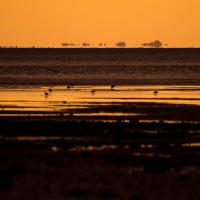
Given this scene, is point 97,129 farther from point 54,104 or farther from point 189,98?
point 189,98

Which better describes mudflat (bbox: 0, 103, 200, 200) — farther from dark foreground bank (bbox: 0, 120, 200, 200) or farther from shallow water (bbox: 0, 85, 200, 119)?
shallow water (bbox: 0, 85, 200, 119)

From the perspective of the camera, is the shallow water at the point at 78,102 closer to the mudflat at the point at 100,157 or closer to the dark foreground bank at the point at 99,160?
the mudflat at the point at 100,157

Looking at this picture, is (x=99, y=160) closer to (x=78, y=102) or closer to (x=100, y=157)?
(x=100, y=157)

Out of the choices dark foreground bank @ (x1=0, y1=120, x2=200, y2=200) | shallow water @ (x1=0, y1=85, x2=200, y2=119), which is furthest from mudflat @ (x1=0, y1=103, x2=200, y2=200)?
shallow water @ (x1=0, y1=85, x2=200, y2=119)

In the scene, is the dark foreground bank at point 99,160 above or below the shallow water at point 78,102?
below

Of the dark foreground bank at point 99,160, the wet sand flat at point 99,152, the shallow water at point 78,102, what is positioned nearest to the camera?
the dark foreground bank at point 99,160

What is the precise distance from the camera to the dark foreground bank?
1627 cm

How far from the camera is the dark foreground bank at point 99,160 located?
53.4 feet

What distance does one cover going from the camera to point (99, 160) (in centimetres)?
2006

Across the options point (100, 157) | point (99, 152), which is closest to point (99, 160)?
point (100, 157)

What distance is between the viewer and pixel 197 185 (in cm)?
1684

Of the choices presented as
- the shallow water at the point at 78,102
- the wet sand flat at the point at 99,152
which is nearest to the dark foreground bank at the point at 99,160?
the wet sand flat at the point at 99,152

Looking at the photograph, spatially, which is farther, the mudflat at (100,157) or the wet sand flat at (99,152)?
the wet sand flat at (99,152)

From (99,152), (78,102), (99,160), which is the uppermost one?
(78,102)
